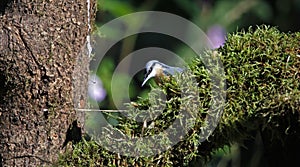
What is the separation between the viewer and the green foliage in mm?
1647

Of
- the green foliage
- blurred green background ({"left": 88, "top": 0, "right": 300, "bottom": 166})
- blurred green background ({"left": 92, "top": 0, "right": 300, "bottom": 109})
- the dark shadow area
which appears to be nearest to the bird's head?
the green foliage

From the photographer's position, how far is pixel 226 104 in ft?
5.46

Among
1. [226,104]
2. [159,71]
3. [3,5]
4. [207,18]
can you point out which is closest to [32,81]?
[3,5]

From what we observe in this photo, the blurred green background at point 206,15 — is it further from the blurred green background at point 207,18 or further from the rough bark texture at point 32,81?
the rough bark texture at point 32,81

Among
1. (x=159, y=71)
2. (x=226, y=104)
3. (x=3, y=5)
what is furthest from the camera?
(x=159, y=71)

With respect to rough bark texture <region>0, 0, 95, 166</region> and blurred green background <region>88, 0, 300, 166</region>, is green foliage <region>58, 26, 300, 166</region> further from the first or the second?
blurred green background <region>88, 0, 300, 166</region>

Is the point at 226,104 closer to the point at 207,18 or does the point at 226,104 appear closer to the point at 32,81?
the point at 32,81

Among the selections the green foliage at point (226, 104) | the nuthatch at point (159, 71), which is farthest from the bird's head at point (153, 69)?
the green foliage at point (226, 104)

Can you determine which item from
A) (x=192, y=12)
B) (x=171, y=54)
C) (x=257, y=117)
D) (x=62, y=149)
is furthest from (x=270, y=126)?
(x=192, y=12)

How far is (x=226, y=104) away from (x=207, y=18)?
8.41 feet

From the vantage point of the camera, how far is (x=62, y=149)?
1.77 meters

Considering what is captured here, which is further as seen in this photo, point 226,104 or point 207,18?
point 207,18

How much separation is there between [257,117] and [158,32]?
2723mm

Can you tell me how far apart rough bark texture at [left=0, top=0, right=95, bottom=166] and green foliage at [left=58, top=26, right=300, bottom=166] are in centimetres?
8
